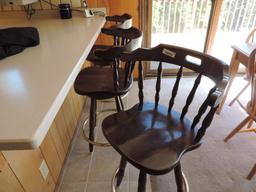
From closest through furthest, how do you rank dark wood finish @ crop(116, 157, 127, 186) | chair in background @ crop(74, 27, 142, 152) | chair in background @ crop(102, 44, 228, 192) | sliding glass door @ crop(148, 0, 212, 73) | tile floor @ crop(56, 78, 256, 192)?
1. chair in background @ crop(102, 44, 228, 192)
2. chair in background @ crop(74, 27, 142, 152)
3. dark wood finish @ crop(116, 157, 127, 186)
4. tile floor @ crop(56, 78, 256, 192)
5. sliding glass door @ crop(148, 0, 212, 73)

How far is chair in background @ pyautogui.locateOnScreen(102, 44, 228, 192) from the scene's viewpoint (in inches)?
31.9

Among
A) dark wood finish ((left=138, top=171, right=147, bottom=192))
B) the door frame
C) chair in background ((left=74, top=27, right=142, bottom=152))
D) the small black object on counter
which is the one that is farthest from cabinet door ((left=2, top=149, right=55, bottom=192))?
the door frame

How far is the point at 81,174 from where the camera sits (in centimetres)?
153

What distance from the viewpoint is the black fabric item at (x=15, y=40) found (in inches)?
40.8

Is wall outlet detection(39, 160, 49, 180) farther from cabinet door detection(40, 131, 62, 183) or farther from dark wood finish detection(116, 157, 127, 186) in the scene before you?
dark wood finish detection(116, 157, 127, 186)

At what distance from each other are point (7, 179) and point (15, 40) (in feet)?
2.41

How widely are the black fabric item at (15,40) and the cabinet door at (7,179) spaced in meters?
0.53

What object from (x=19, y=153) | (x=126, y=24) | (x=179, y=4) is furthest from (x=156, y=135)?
(x=179, y=4)

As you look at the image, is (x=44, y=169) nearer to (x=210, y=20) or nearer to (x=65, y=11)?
(x=65, y=11)

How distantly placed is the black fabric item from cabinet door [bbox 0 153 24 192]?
21.0 inches

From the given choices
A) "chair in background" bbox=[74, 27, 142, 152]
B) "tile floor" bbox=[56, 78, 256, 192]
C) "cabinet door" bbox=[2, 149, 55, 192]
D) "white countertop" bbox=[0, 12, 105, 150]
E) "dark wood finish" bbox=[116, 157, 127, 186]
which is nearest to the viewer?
"white countertop" bbox=[0, 12, 105, 150]

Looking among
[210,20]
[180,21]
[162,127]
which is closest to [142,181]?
[162,127]

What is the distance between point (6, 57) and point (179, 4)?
7.76 ft

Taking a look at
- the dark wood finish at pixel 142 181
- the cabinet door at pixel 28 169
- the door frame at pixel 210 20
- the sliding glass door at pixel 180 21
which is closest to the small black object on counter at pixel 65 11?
the door frame at pixel 210 20
